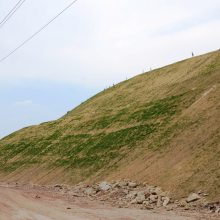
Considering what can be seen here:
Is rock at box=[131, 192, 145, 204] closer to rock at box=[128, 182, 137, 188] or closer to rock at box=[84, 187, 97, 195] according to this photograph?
rock at box=[128, 182, 137, 188]

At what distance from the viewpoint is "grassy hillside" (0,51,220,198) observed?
2827cm

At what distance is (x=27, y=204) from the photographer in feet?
76.7

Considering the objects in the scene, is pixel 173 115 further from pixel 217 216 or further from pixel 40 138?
pixel 40 138

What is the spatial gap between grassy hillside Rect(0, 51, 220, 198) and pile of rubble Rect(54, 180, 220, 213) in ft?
2.57

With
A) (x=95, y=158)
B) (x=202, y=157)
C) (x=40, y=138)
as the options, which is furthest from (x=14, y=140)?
(x=202, y=157)

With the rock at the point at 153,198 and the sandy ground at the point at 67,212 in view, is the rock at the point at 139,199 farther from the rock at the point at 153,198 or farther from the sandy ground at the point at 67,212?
the sandy ground at the point at 67,212

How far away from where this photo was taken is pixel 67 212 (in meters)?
20.8

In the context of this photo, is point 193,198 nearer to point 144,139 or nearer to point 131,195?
point 131,195

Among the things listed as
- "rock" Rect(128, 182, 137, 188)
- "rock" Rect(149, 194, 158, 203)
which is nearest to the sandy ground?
"rock" Rect(149, 194, 158, 203)

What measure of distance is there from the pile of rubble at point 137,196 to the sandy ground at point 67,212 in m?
1.49

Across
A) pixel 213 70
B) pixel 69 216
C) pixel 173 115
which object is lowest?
pixel 69 216

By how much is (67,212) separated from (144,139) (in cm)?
1741

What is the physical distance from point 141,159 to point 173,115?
6.63 m

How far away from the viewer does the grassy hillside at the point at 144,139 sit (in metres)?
28.3
